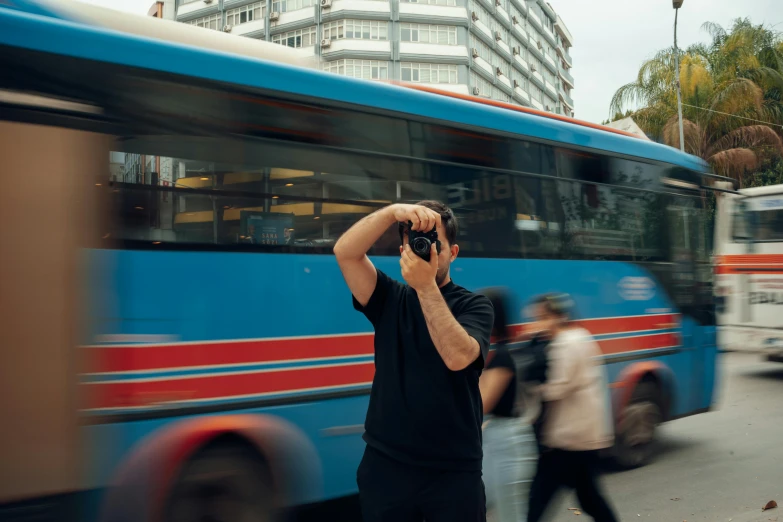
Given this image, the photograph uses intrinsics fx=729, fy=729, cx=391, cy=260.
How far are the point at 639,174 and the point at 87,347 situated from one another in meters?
5.51

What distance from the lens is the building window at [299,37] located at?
51.4m

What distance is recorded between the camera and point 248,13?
53.4 meters

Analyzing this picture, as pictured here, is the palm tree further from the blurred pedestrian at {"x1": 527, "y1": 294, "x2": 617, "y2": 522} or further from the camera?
the camera

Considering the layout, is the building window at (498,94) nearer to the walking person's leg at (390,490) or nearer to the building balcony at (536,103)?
the building balcony at (536,103)

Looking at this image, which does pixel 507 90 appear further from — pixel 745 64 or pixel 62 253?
pixel 62 253

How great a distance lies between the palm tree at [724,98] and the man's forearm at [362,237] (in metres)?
28.0

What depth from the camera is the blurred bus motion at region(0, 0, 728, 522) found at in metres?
3.71

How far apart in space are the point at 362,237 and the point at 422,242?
317 mm

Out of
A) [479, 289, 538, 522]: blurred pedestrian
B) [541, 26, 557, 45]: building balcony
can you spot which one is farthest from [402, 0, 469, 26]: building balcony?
[479, 289, 538, 522]: blurred pedestrian

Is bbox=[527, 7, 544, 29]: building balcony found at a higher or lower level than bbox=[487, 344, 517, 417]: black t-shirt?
higher

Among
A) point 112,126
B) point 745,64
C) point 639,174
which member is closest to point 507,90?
point 745,64

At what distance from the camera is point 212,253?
169 inches

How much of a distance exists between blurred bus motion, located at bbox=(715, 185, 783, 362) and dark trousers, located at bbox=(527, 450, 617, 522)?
32.7 feet

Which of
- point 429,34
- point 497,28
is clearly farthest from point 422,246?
point 497,28
